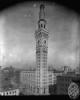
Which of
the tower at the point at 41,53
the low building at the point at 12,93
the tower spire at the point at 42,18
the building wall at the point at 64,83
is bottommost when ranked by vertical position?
the low building at the point at 12,93

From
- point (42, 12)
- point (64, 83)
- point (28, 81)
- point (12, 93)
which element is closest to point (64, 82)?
point (64, 83)

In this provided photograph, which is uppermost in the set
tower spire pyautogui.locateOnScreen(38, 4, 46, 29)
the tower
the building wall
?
tower spire pyautogui.locateOnScreen(38, 4, 46, 29)

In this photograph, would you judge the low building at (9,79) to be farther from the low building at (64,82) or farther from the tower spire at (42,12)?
the tower spire at (42,12)

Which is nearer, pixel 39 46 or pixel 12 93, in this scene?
pixel 12 93

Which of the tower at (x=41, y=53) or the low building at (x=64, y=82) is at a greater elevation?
the tower at (x=41, y=53)

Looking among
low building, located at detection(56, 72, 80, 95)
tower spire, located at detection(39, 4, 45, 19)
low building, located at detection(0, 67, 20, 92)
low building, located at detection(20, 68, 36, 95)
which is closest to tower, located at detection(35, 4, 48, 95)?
tower spire, located at detection(39, 4, 45, 19)

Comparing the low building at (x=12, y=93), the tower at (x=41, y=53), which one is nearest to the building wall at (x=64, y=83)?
the tower at (x=41, y=53)

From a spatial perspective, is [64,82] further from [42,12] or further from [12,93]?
[42,12]

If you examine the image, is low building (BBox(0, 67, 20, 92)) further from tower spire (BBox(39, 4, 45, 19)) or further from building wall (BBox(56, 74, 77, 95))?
tower spire (BBox(39, 4, 45, 19))
